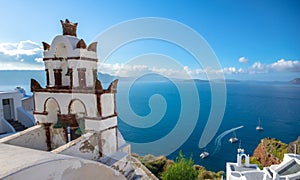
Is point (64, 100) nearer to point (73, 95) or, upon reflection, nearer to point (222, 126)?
point (73, 95)

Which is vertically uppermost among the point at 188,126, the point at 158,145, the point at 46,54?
the point at 46,54

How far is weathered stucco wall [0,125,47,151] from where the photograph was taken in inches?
190

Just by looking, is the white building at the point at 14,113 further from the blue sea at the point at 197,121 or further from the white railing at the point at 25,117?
the blue sea at the point at 197,121

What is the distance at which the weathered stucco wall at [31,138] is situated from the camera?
4828mm

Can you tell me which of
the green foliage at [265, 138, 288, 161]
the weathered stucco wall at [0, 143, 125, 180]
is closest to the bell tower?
the weathered stucco wall at [0, 143, 125, 180]

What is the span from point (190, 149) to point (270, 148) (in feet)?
31.3

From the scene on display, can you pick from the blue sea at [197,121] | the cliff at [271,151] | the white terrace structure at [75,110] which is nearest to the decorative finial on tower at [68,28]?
the white terrace structure at [75,110]

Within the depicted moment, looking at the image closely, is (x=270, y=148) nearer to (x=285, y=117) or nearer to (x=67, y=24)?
(x=67, y=24)

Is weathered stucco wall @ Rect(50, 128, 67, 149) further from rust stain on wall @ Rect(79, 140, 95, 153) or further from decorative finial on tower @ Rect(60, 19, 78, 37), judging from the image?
decorative finial on tower @ Rect(60, 19, 78, 37)

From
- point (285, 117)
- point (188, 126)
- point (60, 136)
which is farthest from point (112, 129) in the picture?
point (285, 117)

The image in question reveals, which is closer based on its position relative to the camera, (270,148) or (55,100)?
(55,100)

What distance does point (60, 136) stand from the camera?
551 cm

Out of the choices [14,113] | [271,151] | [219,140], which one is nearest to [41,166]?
[14,113]

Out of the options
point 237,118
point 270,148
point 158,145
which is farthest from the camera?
point 237,118
